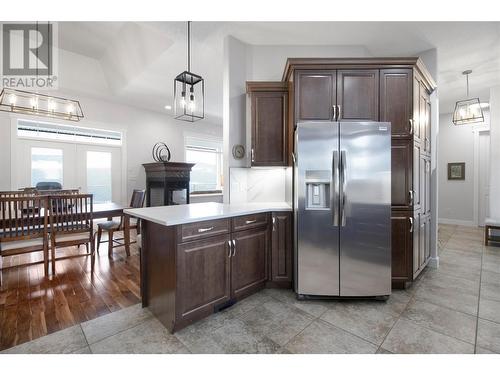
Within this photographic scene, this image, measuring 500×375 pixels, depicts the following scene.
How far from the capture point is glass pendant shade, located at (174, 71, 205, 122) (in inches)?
104

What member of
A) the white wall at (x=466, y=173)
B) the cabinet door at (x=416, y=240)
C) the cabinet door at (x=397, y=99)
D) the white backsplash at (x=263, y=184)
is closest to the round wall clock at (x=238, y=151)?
the white backsplash at (x=263, y=184)

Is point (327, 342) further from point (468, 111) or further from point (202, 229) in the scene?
point (468, 111)

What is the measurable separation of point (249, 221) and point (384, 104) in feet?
6.22

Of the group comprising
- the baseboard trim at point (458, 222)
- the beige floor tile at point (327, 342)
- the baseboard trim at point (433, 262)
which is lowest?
the beige floor tile at point (327, 342)

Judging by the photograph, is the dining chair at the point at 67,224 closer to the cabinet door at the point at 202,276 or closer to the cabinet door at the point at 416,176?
the cabinet door at the point at 202,276

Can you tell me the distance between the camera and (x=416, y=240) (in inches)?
105

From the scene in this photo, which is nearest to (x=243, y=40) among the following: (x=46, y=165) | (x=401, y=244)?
(x=401, y=244)

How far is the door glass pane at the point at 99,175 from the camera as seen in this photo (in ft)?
16.7

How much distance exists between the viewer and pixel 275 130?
284 cm

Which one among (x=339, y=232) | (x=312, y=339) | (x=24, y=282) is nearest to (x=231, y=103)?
(x=339, y=232)

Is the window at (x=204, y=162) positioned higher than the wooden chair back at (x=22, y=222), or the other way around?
the window at (x=204, y=162)

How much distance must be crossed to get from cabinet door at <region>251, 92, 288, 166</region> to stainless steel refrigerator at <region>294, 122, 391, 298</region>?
525mm

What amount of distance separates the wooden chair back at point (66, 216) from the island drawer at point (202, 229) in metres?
1.98

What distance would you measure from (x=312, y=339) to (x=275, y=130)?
212 centimetres
